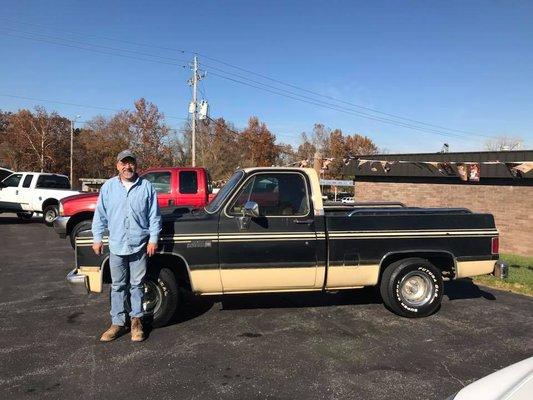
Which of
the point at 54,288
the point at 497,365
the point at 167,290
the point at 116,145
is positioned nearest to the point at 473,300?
the point at 497,365

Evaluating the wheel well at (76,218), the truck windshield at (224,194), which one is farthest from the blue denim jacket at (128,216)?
the wheel well at (76,218)

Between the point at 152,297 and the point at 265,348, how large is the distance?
1540mm

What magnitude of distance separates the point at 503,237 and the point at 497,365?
1222 cm

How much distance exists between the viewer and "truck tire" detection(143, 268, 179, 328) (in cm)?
559

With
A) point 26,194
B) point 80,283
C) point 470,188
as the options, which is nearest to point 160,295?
point 80,283

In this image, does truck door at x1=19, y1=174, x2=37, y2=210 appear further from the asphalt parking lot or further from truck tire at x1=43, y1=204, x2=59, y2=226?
the asphalt parking lot

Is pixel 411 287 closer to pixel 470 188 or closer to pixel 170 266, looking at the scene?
pixel 170 266

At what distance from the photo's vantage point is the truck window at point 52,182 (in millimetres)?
18578

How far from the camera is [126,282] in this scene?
5.30m

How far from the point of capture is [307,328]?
5.68 m

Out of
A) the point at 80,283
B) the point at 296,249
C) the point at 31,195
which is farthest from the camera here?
the point at 31,195

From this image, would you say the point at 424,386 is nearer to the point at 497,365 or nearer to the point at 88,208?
the point at 497,365

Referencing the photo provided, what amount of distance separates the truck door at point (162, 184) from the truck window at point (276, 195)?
5.30 meters

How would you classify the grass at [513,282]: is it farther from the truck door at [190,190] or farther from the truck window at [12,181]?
the truck window at [12,181]
